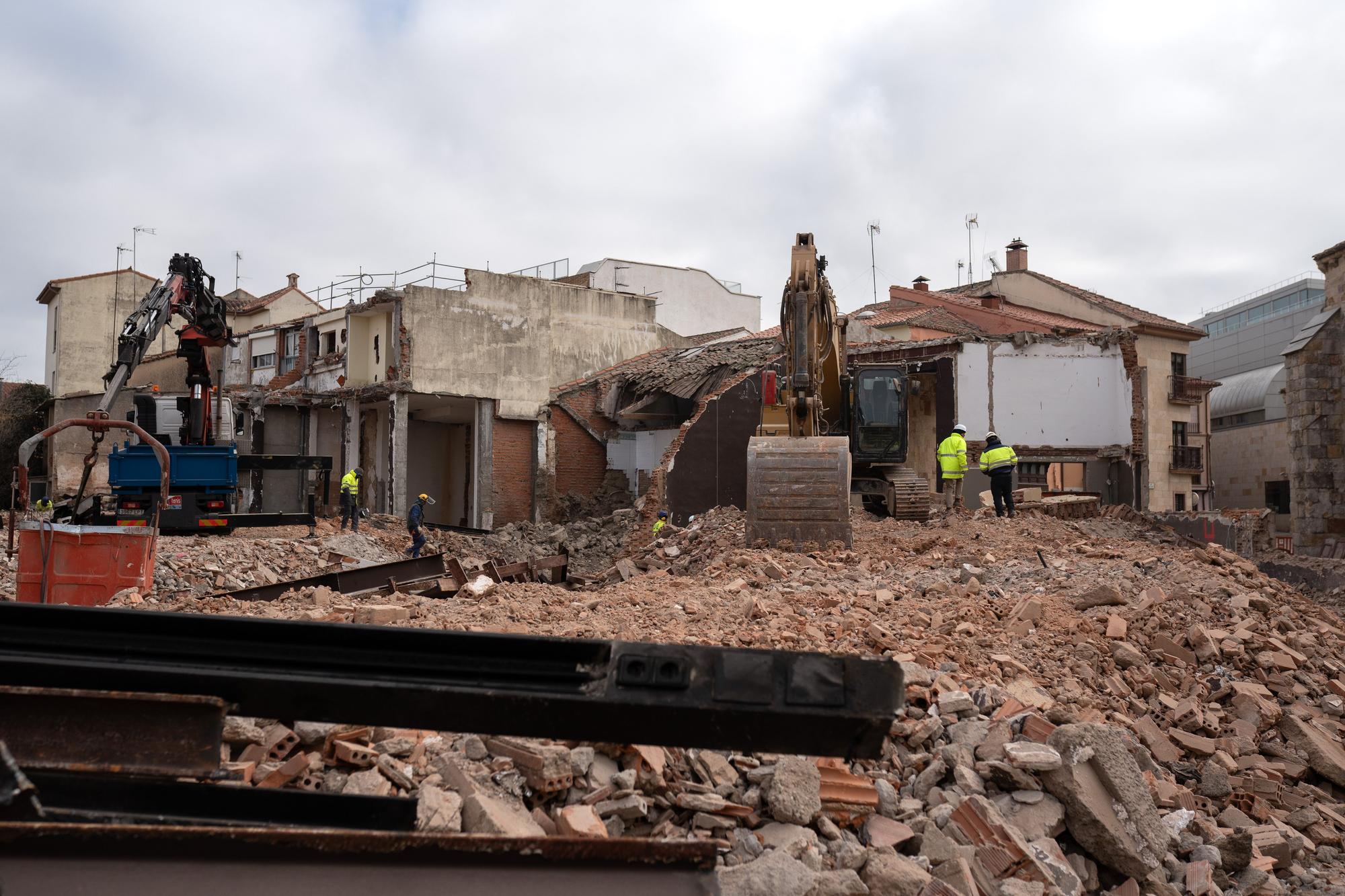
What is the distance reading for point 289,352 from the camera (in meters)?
31.5

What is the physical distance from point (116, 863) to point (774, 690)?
1308mm

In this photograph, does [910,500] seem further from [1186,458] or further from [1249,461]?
[1249,461]

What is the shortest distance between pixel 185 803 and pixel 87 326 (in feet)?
133

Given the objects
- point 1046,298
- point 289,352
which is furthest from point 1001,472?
point 1046,298

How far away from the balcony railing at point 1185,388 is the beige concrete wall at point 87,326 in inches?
1412

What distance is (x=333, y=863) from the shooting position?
6.41 ft

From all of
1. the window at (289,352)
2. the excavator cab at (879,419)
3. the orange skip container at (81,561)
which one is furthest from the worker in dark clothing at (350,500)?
the window at (289,352)

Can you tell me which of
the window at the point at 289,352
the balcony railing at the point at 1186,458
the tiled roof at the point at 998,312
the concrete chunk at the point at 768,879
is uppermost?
the tiled roof at the point at 998,312

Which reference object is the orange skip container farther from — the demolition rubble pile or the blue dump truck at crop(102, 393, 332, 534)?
the blue dump truck at crop(102, 393, 332, 534)

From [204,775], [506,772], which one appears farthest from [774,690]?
[506,772]

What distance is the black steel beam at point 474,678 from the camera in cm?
215

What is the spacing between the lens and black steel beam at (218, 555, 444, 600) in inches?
405

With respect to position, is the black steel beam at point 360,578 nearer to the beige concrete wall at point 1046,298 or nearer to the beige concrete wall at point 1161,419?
the beige concrete wall at point 1161,419

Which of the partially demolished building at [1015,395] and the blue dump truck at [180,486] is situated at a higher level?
the partially demolished building at [1015,395]
